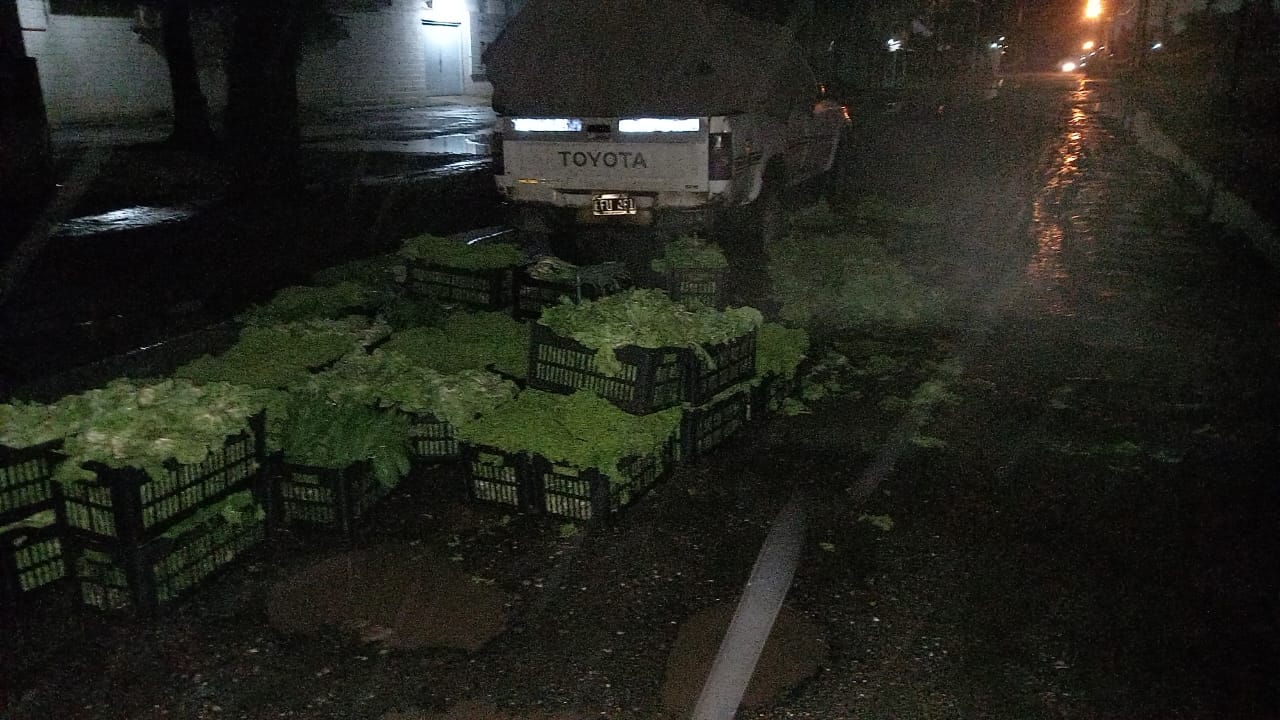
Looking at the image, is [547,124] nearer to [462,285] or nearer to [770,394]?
[462,285]

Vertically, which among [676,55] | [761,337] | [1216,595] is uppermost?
[676,55]

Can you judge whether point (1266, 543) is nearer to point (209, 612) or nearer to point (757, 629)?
point (757, 629)

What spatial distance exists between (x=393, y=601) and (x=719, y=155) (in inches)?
261

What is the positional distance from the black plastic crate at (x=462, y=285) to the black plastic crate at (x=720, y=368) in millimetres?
2311

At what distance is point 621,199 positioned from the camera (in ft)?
34.3

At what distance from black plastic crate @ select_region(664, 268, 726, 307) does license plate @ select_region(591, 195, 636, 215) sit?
2513mm

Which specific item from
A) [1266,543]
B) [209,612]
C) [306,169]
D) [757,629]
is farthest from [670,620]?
[306,169]

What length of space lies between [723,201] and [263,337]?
536 cm

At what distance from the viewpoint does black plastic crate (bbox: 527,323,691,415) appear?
5336 mm

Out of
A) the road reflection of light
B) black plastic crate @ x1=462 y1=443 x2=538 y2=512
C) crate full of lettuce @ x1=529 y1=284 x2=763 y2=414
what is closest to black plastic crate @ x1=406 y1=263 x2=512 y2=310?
crate full of lettuce @ x1=529 y1=284 x2=763 y2=414

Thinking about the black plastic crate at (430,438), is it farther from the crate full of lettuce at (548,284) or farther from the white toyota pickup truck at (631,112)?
the white toyota pickup truck at (631,112)

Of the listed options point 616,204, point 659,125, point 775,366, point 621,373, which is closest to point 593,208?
point 616,204

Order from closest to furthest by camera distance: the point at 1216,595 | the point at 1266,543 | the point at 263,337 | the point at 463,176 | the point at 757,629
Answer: the point at 757,629 < the point at 1216,595 < the point at 1266,543 < the point at 263,337 < the point at 463,176

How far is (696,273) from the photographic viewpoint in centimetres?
806
